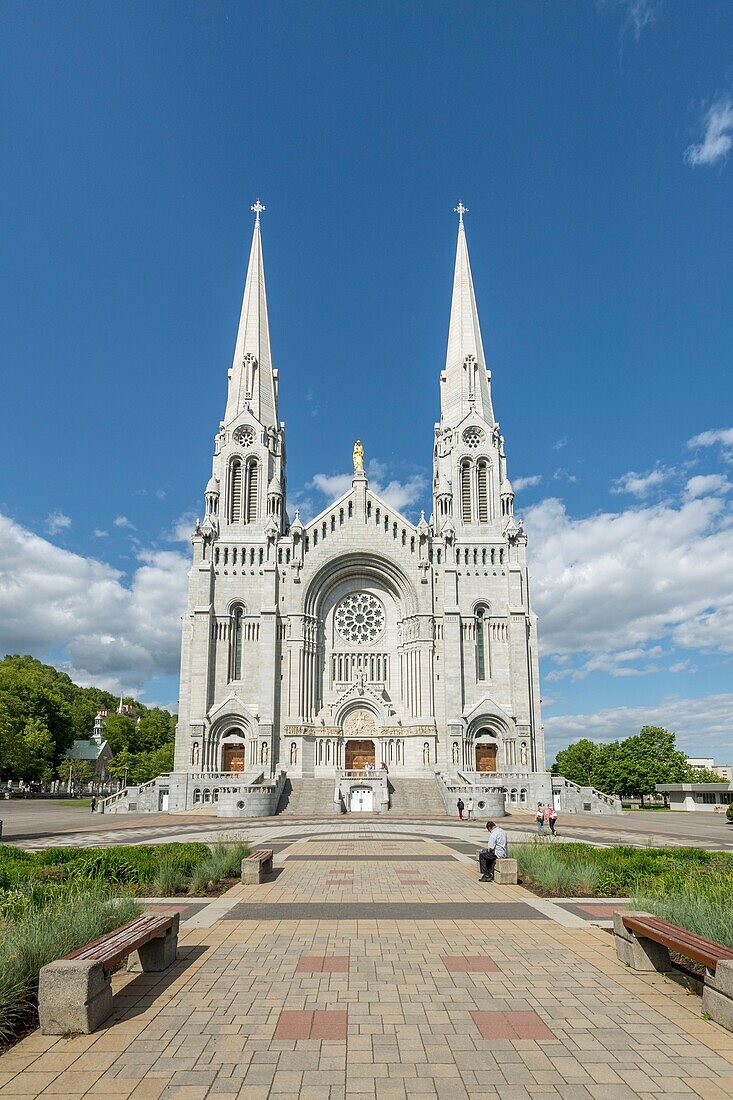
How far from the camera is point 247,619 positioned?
176 ft

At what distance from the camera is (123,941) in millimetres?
7738

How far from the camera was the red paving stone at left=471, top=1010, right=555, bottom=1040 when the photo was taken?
22.3 ft

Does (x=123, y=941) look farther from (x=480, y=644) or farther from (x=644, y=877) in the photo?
(x=480, y=644)

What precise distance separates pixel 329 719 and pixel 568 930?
4143 cm

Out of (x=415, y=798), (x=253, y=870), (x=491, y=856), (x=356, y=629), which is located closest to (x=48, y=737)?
(x=356, y=629)

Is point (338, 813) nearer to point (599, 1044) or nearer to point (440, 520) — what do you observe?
point (440, 520)

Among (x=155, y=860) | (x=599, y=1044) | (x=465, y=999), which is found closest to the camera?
(x=599, y=1044)

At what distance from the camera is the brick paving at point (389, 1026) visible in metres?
5.79

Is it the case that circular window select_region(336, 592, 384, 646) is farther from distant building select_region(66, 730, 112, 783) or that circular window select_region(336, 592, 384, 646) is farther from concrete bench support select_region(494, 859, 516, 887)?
distant building select_region(66, 730, 112, 783)

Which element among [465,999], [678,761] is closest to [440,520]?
[678,761]

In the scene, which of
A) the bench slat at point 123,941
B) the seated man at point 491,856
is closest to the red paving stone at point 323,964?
the bench slat at point 123,941

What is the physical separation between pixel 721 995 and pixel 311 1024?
3733mm

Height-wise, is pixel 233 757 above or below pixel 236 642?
below

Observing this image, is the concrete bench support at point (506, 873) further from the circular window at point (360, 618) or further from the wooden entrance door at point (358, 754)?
the circular window at point (360, 618)
